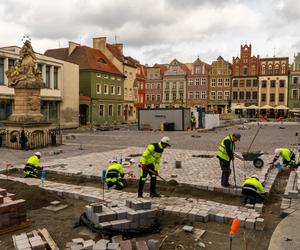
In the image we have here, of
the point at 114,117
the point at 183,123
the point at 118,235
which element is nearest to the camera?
the point at 118,235

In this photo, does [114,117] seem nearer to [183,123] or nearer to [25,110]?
[183,123]

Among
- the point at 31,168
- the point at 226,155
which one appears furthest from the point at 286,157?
the point at 31,168

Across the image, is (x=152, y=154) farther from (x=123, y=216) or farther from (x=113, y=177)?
(x=123, y=216)

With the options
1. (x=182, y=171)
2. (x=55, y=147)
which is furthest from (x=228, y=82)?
(x=182, y=171)

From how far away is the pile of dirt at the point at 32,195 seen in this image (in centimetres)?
786

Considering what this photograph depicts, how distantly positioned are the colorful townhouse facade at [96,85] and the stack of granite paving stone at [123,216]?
3656 cm

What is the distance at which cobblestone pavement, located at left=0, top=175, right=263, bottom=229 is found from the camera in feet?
22.8

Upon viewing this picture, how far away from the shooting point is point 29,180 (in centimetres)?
1058

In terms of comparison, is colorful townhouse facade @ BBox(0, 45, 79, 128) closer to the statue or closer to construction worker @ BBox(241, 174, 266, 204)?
the statue

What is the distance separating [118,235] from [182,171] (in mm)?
6689

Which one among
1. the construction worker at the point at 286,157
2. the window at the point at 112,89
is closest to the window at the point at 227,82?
the window at the point at 112,89

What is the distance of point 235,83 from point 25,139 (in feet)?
186

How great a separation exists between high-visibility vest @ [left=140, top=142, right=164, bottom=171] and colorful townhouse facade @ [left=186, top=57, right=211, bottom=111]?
A: 2456 inches

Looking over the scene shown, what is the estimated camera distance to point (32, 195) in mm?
8227
